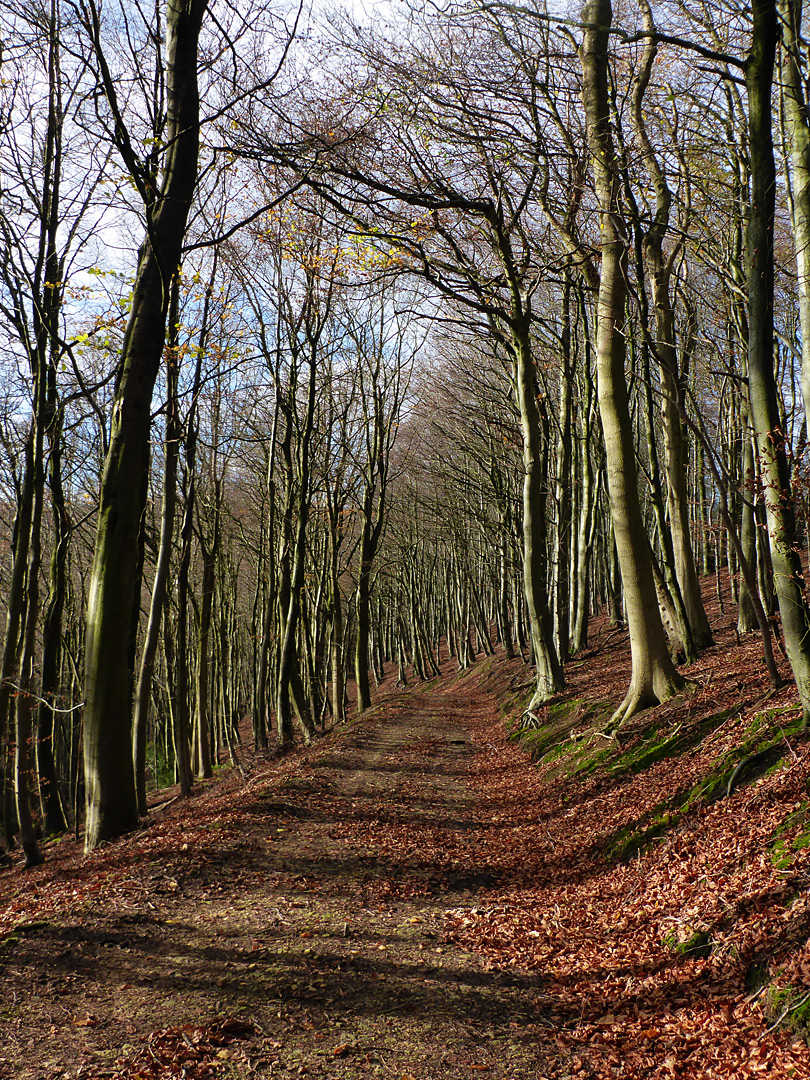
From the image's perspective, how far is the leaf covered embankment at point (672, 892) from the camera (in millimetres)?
2932

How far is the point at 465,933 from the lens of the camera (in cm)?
453

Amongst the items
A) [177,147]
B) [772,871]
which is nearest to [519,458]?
[177,147]

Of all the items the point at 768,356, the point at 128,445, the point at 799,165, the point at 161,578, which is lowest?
the point at 161,578

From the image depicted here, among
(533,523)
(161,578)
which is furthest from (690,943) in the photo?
(161,578)

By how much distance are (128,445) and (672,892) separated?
6.19m

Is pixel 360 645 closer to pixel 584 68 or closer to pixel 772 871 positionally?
pixel 584 68

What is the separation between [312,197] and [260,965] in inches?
455

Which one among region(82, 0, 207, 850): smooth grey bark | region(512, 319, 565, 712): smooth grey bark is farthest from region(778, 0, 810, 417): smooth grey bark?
region(512, 319, 565, 712): smooth grey bark

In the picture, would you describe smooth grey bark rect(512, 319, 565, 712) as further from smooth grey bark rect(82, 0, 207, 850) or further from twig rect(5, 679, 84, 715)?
twig rect(5, 679, 84, 715)

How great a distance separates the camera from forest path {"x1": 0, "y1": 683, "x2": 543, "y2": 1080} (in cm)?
311

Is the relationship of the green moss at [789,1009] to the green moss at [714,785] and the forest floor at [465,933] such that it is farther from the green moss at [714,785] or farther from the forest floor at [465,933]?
the green moss at [714,785]

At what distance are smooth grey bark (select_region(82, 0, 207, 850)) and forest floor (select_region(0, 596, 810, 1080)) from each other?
83 centimetres

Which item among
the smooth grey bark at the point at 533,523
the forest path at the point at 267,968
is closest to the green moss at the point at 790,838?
the forest path at the point at 267,968

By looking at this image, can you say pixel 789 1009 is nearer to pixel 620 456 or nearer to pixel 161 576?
pixel 620 456
